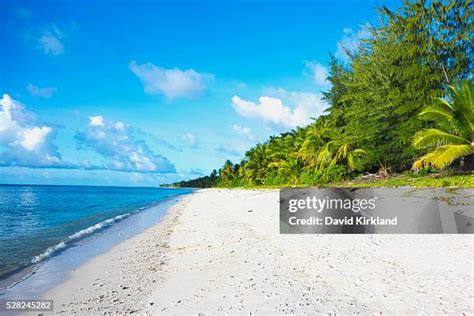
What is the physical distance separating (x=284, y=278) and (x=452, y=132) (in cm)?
1177

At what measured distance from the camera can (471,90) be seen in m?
13.1

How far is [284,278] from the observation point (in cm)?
589

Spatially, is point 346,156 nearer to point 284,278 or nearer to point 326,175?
point 326,175

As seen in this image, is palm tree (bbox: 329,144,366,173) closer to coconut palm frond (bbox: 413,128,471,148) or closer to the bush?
the bush

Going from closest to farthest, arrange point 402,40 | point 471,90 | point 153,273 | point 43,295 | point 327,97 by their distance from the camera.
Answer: point 43,295 < point 153,273 < point 471,90 < point 402,40 < point 327,97

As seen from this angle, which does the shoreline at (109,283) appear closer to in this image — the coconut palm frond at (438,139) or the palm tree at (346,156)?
the coconut palm frond at (438,139)

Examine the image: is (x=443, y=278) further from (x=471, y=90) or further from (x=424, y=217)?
(x=471, y=90)

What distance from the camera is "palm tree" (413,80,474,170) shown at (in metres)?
12.6

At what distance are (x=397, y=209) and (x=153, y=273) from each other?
766 cm

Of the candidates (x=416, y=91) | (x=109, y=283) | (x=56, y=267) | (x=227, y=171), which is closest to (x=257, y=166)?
(x=227, y=171)

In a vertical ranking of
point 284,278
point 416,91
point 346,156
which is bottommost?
point 284,278

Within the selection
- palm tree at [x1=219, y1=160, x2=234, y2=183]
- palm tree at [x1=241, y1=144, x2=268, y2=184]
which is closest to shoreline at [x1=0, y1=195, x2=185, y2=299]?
palm tree at [x1=241, y1=144, x2=268, y2=184]

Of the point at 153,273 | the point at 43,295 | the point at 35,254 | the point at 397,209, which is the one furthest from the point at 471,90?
the point at 35,254

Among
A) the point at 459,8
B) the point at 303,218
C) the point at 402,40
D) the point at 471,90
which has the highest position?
the point at 459,8
